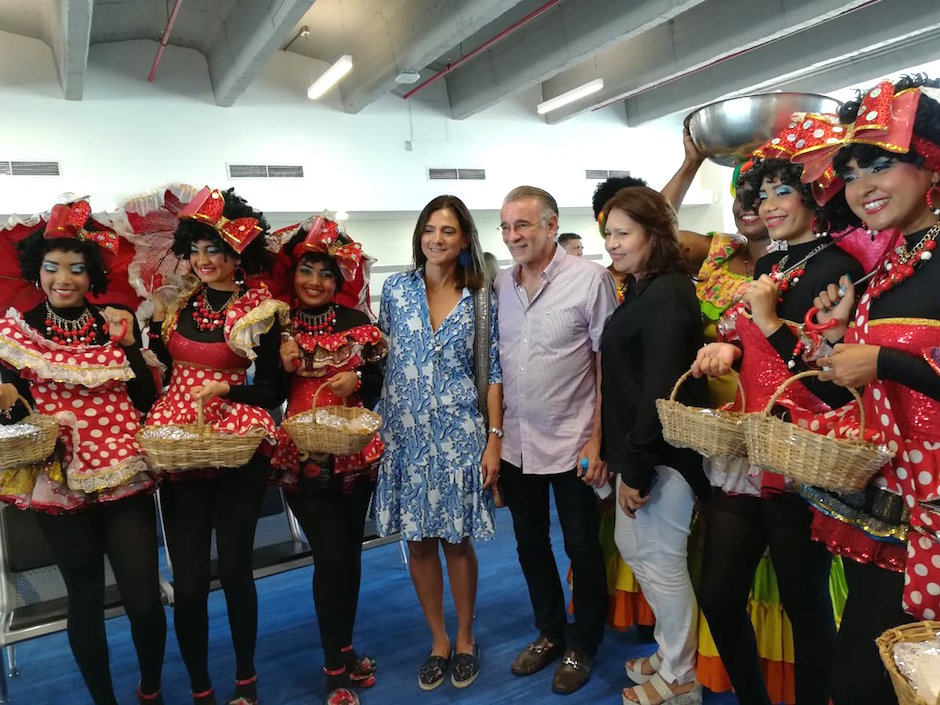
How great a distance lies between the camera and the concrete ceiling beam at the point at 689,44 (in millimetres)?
6742

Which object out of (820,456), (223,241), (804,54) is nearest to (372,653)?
(223,241)

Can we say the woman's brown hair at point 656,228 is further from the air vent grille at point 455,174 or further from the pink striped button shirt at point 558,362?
the air vent grille at point 455,174

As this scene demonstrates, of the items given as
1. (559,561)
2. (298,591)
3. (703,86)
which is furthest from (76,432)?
(703,86)

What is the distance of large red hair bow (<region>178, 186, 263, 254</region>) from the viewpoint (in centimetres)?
245

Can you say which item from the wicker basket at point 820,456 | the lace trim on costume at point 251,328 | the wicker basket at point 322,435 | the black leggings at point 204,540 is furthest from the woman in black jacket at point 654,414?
the black leggings at point 204,540

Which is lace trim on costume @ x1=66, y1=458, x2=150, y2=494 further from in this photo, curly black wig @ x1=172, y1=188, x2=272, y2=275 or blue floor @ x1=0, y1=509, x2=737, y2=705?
blue floor @ x1=0, y1=509, x2=737, y2=705

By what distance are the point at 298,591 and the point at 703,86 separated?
28.4 ft

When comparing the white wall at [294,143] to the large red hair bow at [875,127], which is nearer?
the large red hair bow at [875,127]

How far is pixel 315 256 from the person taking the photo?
2686 mm

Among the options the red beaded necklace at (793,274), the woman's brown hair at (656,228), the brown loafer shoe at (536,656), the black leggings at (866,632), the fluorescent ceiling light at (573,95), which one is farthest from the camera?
the fluorescent ceiling light at (573,95)

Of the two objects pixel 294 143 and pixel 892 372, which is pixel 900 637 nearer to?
pixel 892 372

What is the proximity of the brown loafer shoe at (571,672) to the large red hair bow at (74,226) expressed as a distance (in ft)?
7.45

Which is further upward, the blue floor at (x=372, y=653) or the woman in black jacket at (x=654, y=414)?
the woman in black jacket at (x=654, y=414)

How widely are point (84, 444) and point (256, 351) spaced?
0.62m
